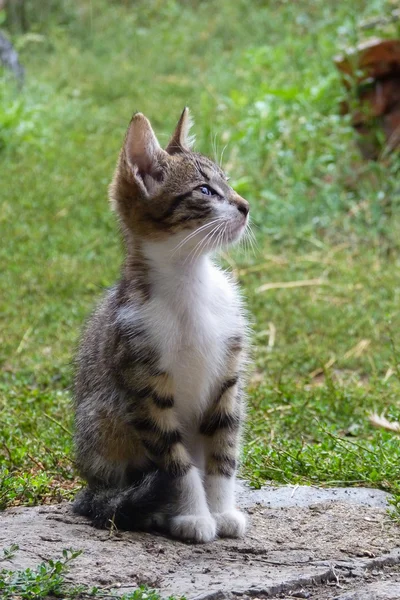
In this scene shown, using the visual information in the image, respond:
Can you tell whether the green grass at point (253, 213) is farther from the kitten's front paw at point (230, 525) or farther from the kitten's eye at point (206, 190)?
the kitten's eye at point (206, 190)

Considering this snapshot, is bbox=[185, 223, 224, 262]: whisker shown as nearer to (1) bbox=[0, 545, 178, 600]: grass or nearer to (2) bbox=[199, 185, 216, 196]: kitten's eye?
(2) bbox=[199, 185, 216, 196]: kitten's eye

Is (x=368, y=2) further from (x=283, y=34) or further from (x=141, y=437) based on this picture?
(x=141, y=437)

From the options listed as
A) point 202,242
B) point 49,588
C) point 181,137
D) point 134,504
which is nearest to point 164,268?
point 202,242

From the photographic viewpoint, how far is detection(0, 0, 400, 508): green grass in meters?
5.00

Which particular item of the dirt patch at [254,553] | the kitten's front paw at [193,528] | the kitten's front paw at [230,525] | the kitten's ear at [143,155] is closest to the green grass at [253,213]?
the dirt patch at [254,553]

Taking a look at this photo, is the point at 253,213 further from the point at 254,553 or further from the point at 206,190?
the point at 254,553

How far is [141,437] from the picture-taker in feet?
11.9

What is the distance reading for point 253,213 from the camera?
925 centimetres

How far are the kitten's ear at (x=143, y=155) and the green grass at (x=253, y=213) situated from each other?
1.38 metres

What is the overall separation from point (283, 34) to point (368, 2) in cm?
150

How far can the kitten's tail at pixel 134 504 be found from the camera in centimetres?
348

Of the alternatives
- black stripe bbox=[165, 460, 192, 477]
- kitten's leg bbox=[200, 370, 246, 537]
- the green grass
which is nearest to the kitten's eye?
kitten's leg bbox=[200, 370, 246, 537]

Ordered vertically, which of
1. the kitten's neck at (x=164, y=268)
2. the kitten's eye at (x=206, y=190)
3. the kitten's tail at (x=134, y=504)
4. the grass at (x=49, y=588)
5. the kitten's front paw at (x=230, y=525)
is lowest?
the kitten's front paw at (x=230, y=525)

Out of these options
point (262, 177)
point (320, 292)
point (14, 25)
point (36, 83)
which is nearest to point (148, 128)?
point (320, 292)
